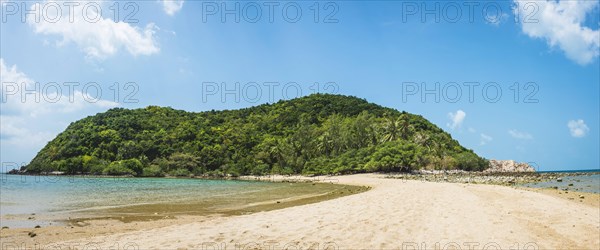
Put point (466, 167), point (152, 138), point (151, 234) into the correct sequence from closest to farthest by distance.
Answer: point (151, 234) → point (466, 167) → point (152, 138)

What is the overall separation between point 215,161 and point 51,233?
87627 millimetres

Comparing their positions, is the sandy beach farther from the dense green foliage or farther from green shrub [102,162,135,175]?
green shrub [102,162,135,175]

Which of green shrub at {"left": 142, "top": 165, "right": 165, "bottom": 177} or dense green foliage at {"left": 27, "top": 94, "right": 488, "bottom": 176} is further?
green shrub at {"left": 142, "top": 165, "right": 165, "bottom": 177}

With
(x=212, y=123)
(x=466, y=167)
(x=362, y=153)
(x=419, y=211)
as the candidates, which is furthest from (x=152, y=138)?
(x=419, y=211)

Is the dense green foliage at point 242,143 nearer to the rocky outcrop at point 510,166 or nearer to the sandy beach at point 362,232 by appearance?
the rocky outcrop at point 510,166

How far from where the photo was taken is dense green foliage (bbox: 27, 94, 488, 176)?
84188 millimetres

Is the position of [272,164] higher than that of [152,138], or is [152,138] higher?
[152,138]

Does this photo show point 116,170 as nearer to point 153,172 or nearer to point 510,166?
point 153,172

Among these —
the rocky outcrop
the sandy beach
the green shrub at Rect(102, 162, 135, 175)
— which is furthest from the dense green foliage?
the sandy beach

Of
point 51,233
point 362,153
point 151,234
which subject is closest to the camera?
point 151,234

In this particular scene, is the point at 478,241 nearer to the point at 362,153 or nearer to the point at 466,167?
the point at 362,153

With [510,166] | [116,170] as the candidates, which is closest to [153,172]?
[116,170]

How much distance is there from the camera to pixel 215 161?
97.2 meters

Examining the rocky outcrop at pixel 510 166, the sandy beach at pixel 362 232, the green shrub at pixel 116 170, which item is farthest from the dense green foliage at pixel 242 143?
the sandy beach at pixel 362 232
